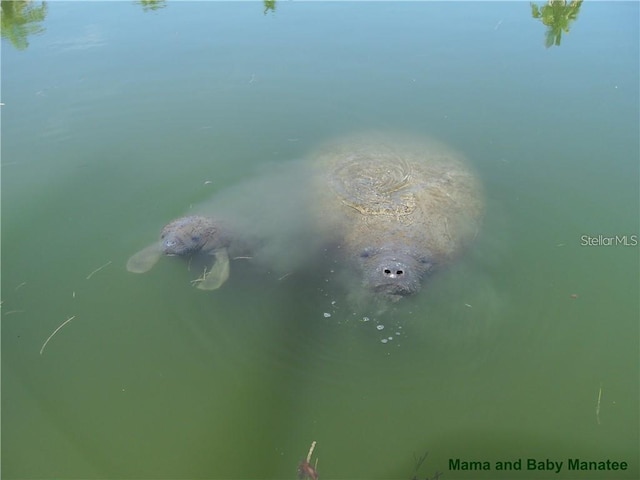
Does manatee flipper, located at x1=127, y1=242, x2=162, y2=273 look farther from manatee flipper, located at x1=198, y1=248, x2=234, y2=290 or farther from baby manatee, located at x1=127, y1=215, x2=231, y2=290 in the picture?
manatee flipper, located at x1=198, y1=248, x2=234, y2=290

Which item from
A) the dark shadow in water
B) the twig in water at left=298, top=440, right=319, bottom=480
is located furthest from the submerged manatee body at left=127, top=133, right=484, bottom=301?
the dark shadow in water

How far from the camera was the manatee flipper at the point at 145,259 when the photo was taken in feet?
16.4

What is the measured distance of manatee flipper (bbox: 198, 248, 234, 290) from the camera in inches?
189

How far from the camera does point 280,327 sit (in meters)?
4.44

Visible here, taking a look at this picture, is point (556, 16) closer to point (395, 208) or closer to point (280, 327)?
point (395, 208)

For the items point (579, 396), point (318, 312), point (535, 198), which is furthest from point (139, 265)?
point (535, 198)

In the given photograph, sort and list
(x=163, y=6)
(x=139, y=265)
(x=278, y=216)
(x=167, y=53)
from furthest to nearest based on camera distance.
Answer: (x=163, y=6) → (x=167, y=53) → (x=278, y=216) → (x=139, y=265)

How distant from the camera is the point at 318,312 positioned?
14.9 ft

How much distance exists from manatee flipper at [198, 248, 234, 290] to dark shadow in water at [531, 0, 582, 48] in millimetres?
7674

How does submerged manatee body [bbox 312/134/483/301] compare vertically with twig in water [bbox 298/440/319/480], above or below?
above

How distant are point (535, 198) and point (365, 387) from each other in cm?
339

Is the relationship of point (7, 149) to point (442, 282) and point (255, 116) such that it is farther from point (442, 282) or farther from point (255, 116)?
point (442, 282)

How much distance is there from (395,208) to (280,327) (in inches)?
70.3

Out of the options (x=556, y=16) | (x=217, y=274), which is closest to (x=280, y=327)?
(x=217, y=274)
